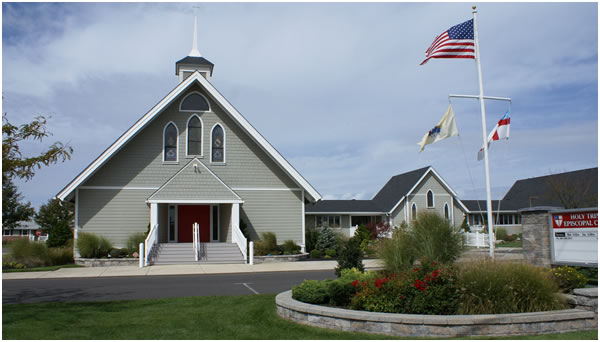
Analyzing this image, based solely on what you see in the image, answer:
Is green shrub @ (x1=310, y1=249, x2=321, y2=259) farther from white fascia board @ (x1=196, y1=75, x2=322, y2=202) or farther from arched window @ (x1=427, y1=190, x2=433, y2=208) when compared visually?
arched window @ (x1=427, y1=190, x2=433, y2=208)

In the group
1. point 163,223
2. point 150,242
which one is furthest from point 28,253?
point 163,223

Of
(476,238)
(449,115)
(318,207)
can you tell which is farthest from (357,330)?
(318,207)

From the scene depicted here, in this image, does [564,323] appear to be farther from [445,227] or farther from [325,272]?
[325,272]

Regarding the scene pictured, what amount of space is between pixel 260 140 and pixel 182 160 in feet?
13.6

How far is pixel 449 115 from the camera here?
598 inches

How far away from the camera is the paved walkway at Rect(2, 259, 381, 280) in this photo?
18.4 m

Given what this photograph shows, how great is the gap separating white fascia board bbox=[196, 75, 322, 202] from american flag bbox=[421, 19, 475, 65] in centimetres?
1227

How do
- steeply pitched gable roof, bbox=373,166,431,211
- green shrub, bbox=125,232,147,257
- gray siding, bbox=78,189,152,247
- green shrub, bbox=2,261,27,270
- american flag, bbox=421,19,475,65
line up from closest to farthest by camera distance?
american flag, bbox=421,19,475,65 < green shrub, bbox=2,261,27,270 < green shrub, bbox=125,232,147,257 < gray siding, bbox=78,189,152,247 < steeply pitched gable roof, bbox=373,166,431,211

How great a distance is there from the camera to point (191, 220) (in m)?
26.3

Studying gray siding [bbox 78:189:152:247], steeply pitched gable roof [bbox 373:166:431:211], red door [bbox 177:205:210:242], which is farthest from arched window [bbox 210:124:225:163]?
steeply pitched gable roof [bbox 373:166:431:211]

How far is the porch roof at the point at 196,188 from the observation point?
24.0m

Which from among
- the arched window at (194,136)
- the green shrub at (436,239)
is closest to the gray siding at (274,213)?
the arched window at (194,136)

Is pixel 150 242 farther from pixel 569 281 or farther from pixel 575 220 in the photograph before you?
pixel 569 281

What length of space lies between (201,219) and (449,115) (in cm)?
1548
